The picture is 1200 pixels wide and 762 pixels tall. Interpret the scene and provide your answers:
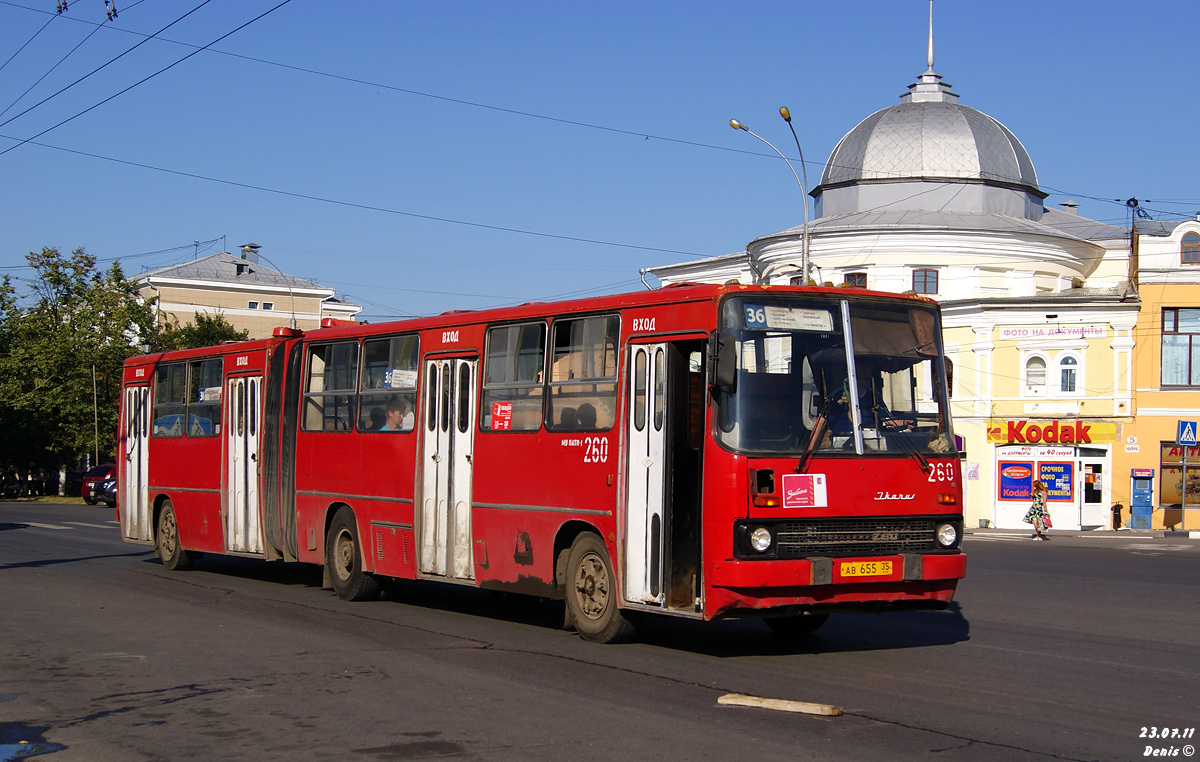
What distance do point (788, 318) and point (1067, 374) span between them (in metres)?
36.1

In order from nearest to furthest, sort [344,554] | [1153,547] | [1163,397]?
[344,554]
[1153,547]
[1163,397]

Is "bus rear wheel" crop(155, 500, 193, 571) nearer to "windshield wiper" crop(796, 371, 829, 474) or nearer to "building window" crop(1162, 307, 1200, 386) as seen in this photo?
"windshield wiper" crop(796, 371, 829, 474)

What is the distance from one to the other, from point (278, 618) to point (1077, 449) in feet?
117

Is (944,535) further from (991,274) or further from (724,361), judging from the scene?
(991,274)

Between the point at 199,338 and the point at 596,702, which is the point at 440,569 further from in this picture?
the point at 199,338

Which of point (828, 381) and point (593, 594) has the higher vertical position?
point (828, 381)

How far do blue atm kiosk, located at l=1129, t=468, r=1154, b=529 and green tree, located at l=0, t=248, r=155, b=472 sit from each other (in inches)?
1805

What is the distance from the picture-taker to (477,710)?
8.24m

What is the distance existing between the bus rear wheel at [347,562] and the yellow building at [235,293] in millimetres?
81942

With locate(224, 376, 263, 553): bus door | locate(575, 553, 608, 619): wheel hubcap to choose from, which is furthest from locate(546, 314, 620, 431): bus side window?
locate(224, 376, 263, 553): bus door

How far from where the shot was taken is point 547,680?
9.37 m

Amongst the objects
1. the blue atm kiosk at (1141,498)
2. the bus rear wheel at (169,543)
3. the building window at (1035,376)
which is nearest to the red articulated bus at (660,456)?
the bus rear wheel at (169,543)
